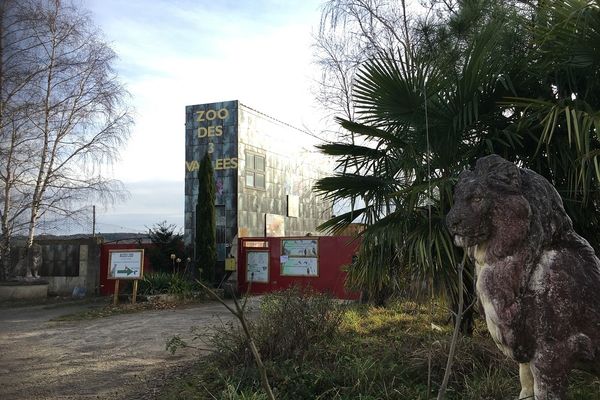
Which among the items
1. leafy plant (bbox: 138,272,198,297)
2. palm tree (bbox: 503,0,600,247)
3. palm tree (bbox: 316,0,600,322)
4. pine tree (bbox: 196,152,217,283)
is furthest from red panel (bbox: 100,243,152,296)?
palm tree (bbox: 503,0,600,247)

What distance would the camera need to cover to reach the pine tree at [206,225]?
1603 centimetres

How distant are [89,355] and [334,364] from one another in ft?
13.0

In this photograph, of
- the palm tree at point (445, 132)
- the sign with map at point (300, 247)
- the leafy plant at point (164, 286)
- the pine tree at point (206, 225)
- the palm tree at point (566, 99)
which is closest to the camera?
the palm tree at point (566, 99)

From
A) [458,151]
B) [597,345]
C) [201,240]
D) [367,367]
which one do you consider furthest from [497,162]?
[201,240]

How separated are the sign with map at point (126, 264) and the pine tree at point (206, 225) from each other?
2.70 meters

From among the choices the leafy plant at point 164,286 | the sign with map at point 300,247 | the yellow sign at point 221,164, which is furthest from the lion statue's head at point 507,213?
the yellow sign at point 221,164

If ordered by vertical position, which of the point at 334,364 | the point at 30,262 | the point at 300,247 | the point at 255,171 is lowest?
the point at 334,364

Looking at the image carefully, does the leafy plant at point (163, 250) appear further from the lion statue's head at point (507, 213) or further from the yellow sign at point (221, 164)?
the lion statue's head at point (507, 213)

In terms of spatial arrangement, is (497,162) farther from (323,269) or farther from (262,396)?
(323,269)

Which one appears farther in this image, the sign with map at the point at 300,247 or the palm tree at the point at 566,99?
the sign with map at the point at 300,247

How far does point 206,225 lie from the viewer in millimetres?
16125

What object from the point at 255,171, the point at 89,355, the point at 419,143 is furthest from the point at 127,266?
the point at 419,143

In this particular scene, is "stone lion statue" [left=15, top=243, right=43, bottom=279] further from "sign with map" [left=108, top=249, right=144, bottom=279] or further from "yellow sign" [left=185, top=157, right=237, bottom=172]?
"yellow sign" [left=185, top=157, right=237, bottom=172]

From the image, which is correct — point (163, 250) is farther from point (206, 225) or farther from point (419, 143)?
point (419, 143)
